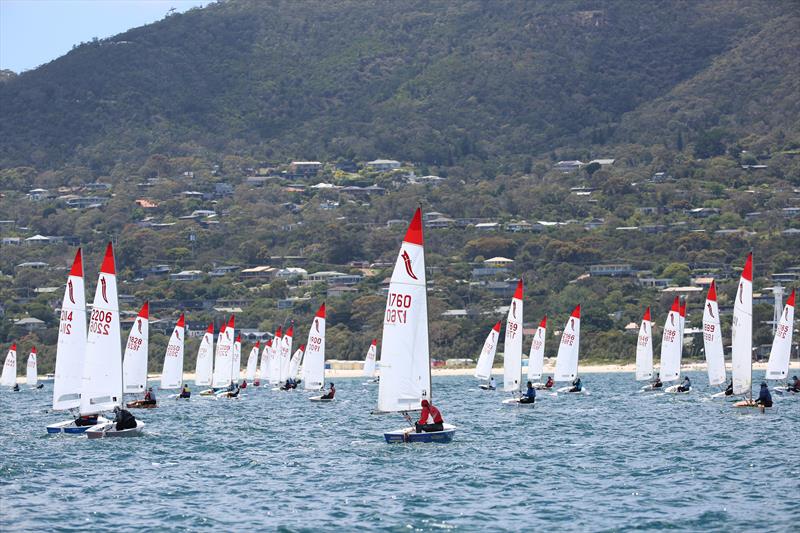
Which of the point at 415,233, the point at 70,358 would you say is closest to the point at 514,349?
the point at 70,358

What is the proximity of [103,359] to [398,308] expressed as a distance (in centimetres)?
1008

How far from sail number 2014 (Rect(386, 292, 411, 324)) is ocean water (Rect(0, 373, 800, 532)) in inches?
144

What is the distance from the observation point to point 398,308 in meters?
41.1

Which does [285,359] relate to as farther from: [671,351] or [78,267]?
[78,267]

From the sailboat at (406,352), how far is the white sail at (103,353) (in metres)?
9.22

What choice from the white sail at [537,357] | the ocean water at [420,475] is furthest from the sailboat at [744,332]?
the white sail at [537,357]

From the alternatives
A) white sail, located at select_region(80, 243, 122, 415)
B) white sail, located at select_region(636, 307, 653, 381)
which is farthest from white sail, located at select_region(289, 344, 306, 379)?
white sail, located at select_region(80, 243, 122, 415)

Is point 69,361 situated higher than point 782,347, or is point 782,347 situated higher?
point 782,347

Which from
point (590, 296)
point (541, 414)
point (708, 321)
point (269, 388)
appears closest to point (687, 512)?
point (541, 414)

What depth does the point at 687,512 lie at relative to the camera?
1223 inches

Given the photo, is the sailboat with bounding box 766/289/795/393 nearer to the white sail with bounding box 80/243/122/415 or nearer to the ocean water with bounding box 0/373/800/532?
the ocean water with bounding box 0/373/800/532

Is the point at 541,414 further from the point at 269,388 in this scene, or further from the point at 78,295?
the point at 269,388

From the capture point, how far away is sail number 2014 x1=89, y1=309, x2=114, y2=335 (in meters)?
44.9

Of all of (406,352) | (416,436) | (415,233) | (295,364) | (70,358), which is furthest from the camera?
(295,364)
